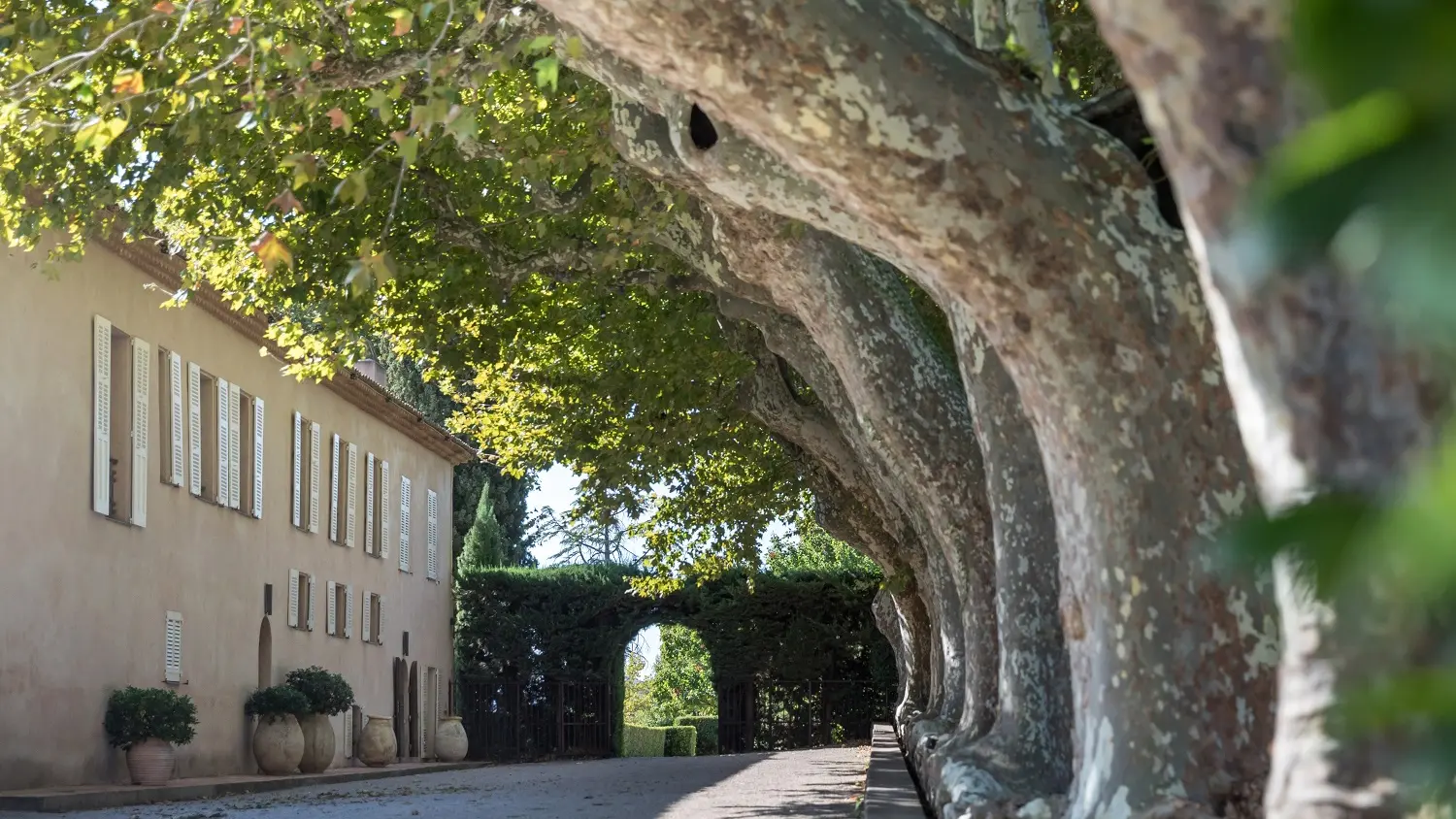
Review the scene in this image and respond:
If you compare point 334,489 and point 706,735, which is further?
point 706,735

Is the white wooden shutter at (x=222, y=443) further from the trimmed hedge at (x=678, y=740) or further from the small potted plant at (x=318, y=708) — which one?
the trimmed hedge at (x=678, y=740)

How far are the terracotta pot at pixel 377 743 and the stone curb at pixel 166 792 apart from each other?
2.84 meters

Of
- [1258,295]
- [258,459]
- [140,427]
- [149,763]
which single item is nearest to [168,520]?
[140,427]

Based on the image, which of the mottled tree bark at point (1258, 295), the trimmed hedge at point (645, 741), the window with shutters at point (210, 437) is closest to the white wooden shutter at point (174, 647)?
the window with shutters at point (210, 437)

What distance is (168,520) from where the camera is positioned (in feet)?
78.3

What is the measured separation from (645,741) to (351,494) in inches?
573

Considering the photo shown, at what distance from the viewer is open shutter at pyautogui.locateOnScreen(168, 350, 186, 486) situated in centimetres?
2403

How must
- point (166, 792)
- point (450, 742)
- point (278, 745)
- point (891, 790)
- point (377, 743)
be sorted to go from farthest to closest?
point (450, 742)
point (377, 743)
point (278, 745)
point (166, 792)
point (891, 790)

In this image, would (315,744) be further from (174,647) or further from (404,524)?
(404,524)

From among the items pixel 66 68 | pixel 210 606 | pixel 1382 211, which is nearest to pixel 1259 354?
pixel 1382 211

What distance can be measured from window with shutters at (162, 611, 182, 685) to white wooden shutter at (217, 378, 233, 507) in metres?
2.46

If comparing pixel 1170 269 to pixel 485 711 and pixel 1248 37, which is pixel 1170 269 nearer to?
pixel 1248 37

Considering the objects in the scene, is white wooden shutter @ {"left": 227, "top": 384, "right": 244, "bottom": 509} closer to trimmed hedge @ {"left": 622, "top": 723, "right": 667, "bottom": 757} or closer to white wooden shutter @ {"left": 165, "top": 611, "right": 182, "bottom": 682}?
white wooden shutter @ {"left": 165, "top": 611, "right": 182, "bottom": 682}

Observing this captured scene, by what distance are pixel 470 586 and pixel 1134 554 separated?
37.8 metres
